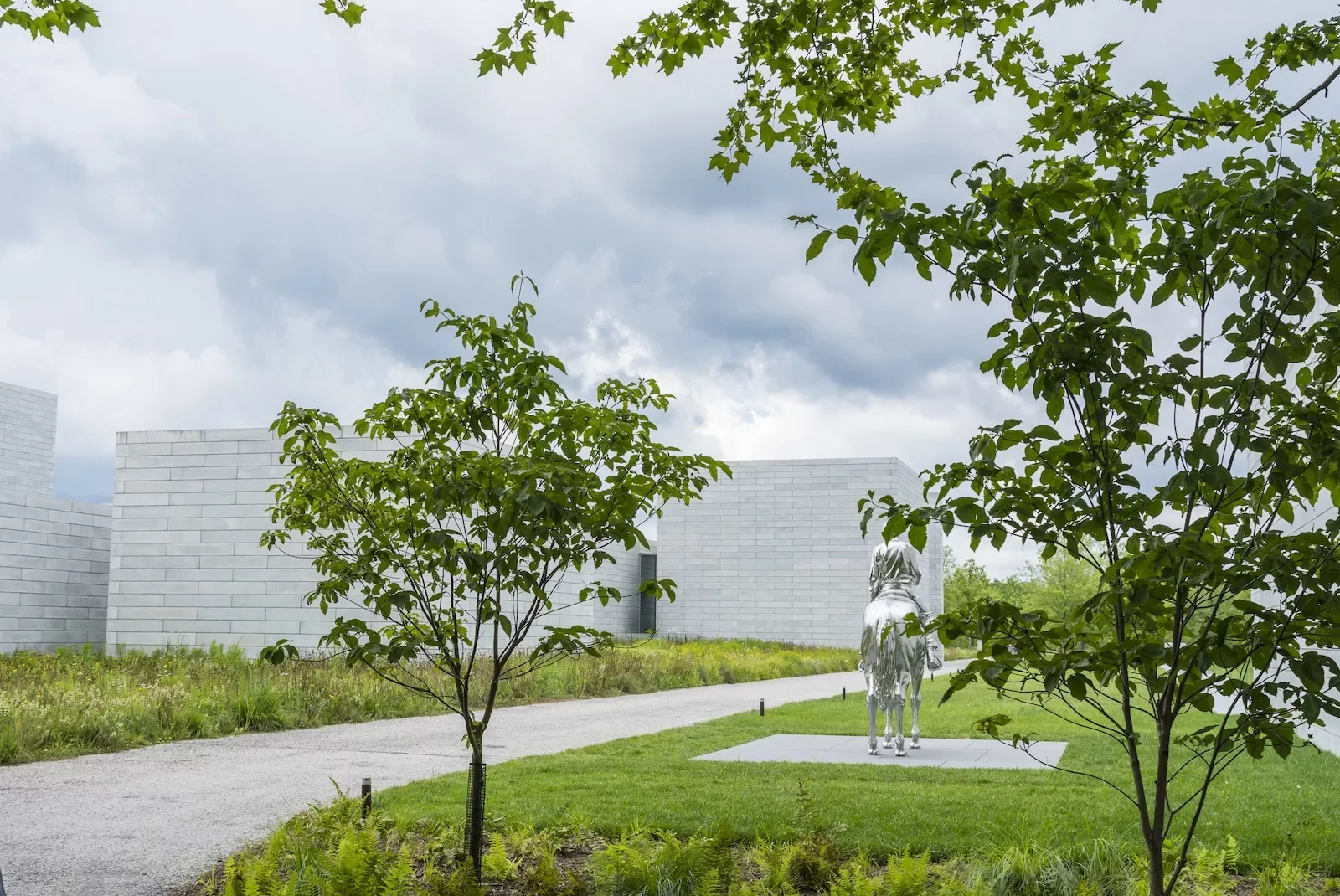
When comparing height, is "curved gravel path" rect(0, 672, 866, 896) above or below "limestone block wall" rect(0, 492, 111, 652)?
below

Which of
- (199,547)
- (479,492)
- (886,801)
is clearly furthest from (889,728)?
(199,547)

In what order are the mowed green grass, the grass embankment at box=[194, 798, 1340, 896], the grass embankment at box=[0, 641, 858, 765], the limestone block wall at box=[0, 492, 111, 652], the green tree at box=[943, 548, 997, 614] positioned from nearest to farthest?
the grass embankment at box=[194, 798, 1340, 896] → the mowed green grass → the grass embankment at box=[0, 641, 858, 765] → the limestone block wall at box=[0, 492, 111, 652] → the green tree at box=[943, 548, 997, 614]

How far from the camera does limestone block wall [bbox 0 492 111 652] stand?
22406mm

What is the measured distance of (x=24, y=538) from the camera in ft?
74.7

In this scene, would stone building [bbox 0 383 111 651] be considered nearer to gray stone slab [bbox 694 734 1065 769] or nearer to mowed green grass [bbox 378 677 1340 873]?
mowed green grass [bbox 378 677 1340 873]

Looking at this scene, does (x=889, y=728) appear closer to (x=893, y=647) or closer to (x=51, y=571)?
(x=893, y=647)

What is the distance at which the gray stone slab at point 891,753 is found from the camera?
9.59m

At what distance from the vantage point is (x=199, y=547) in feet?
73.3

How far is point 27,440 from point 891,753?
30.5 metres

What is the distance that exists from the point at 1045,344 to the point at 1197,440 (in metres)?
0.45

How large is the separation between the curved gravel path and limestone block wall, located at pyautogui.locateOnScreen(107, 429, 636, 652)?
9.50 metres

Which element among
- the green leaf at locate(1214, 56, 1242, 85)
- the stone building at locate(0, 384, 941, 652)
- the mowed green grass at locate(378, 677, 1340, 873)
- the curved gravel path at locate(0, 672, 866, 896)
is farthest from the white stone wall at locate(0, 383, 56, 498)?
the green leaf at locate(1214, 56, 1242, 85)

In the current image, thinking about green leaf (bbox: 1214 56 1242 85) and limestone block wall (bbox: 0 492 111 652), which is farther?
limestone block wall (bbox: 0 492 111 652)

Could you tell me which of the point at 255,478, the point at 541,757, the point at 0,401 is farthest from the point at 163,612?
the point at 541,757
